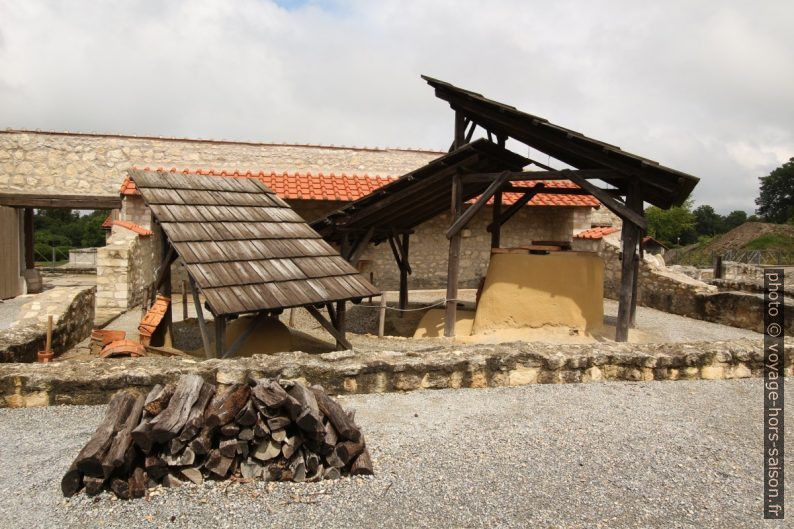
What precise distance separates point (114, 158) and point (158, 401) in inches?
545

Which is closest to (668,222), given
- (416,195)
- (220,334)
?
(416,195)

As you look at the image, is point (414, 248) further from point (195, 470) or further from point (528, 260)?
point (195, 470)

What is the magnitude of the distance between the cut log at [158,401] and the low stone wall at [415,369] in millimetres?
1130

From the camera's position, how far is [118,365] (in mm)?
5145

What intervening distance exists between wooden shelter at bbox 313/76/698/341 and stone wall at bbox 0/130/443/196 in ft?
17.9

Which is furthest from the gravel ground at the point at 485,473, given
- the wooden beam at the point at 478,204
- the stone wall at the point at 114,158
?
the stone wall at the point at 114,158

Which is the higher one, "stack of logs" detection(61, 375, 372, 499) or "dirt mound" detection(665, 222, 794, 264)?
"dirt mound" detection(665, 222, 794, 264)

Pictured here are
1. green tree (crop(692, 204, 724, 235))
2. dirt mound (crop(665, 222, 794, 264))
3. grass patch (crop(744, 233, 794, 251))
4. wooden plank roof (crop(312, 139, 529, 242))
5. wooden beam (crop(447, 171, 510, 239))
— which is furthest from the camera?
green tree (crop(692, 204, 724, 235))

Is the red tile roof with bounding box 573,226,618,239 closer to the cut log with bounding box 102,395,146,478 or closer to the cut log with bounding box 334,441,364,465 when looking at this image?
the cut log with bounding box 334,441,364,465

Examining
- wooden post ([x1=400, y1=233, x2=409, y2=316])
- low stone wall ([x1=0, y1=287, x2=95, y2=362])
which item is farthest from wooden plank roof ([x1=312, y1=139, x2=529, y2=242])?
low stone wall ([x1=0, y1=287, x2=95, y2=362])

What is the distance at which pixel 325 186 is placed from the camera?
49.2 ft

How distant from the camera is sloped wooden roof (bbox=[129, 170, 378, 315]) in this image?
21.9 ft

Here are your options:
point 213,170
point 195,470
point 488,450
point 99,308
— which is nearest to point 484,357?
point 488,450

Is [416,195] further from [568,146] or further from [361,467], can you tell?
[361,467]
